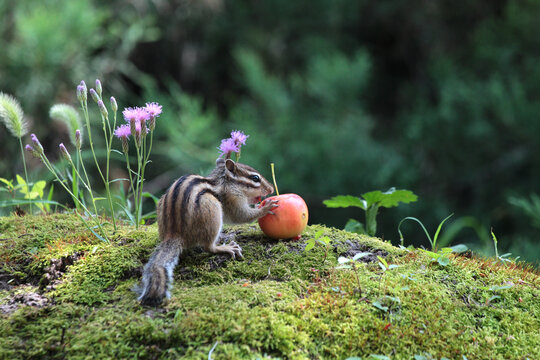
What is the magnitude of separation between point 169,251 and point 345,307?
34.3 inches

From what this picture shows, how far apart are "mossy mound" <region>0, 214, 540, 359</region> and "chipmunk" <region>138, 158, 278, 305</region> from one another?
0.09 meters

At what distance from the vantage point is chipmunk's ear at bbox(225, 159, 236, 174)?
276cm

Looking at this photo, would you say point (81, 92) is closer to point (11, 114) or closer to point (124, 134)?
point (124, 134)

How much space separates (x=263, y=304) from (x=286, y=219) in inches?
26.4

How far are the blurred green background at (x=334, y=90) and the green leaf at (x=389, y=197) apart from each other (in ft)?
4.66

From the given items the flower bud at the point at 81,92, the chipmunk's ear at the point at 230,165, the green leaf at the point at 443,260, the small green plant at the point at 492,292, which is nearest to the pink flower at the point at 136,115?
the flower bud at the point at 81,92

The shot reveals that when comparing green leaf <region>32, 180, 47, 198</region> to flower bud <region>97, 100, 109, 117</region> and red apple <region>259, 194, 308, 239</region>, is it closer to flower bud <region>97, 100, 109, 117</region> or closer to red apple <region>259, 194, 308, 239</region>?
flower bud <region>97, 100, 109, 117</region>

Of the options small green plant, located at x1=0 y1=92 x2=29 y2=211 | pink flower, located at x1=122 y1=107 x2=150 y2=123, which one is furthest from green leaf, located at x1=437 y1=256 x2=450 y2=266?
small green plant, located at x1=0 y1=92 x2=29 y2=211

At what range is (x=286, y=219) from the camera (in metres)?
2.53

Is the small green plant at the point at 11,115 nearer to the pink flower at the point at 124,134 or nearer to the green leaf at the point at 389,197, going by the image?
the pink flower at the point at 124,134

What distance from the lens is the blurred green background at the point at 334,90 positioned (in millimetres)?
4547

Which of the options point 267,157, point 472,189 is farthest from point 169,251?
point 472,189

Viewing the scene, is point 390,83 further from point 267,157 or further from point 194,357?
point 194,357

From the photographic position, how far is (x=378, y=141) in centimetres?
529
